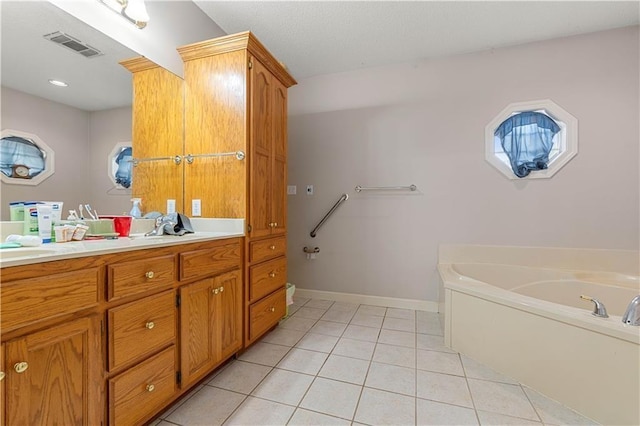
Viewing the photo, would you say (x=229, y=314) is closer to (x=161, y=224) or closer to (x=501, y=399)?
(x=161, y=224)

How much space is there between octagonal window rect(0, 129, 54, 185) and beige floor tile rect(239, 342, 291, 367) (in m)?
1.43

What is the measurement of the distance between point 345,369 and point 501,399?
80 cm

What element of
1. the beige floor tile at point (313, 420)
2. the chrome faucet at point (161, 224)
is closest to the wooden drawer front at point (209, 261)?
the chrome faucet at point (161, 224)

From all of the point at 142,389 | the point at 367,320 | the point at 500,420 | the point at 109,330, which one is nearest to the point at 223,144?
the point at 109,330

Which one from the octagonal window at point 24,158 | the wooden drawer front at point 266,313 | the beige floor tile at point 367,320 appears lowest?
the beige floor tile at point 367,320

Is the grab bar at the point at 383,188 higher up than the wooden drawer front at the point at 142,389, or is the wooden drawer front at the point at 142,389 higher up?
the grab bar at the point at 383,188

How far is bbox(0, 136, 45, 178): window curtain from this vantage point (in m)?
1.07

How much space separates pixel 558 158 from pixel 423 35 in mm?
1538

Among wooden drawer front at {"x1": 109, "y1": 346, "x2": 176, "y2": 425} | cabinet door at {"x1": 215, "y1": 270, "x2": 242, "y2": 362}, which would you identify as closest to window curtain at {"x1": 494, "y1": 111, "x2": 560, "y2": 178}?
cabinet door at {"x1": 215, "y1": 270, "x2": 242, "y2": 362}

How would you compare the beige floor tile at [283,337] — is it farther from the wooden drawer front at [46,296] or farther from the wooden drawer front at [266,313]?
the wooden drawer front at [46,296]

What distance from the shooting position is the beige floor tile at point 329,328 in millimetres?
2156

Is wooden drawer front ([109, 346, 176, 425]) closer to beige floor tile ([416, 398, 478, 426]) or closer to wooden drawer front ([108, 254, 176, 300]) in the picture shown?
wooden drawer front ([108, 254, 176, 300])

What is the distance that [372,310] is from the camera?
8.75ft

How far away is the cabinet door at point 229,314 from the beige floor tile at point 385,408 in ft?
2.58
